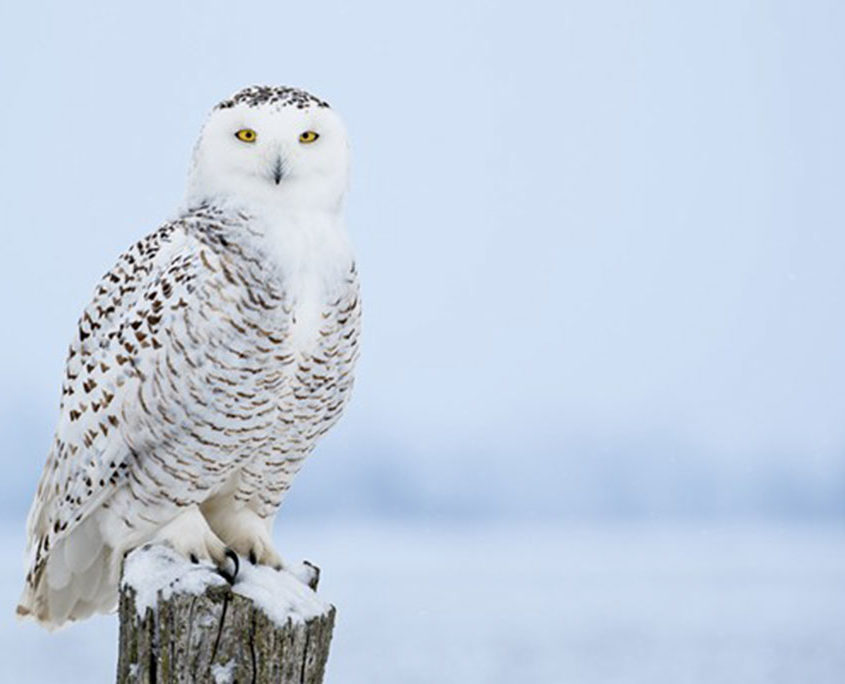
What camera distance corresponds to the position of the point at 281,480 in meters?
3.05

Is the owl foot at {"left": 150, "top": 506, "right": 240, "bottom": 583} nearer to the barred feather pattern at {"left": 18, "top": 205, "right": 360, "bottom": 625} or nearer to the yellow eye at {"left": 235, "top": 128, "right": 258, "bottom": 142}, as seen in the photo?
the barred feather pattern at {"left": 18, "top": 205, "right": 360, "bottom": 625}

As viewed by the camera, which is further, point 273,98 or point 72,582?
point 72,582

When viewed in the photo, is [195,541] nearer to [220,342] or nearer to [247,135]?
[220,342]

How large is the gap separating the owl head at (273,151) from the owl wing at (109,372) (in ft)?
0.49

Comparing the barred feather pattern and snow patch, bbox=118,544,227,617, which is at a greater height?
the barred feather pattern

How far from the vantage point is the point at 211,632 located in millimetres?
2605

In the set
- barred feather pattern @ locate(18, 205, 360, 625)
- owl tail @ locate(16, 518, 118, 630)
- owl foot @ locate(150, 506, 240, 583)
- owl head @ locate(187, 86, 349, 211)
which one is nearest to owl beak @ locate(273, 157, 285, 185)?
owl head @ locate(187, 86, 349, 211)

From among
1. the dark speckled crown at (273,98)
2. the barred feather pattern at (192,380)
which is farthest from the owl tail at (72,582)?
the dark speckled crown at (273,98)

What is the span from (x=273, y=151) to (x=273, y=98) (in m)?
0.11

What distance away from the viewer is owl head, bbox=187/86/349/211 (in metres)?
2.78

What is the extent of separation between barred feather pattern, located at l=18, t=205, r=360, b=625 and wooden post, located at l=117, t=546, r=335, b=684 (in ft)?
0.81

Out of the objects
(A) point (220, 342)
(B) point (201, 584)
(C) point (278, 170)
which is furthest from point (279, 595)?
(C) point (278, 170)

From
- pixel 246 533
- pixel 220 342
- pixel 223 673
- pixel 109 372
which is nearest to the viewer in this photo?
pixel 223 673

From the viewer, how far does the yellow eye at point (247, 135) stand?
110 inches
